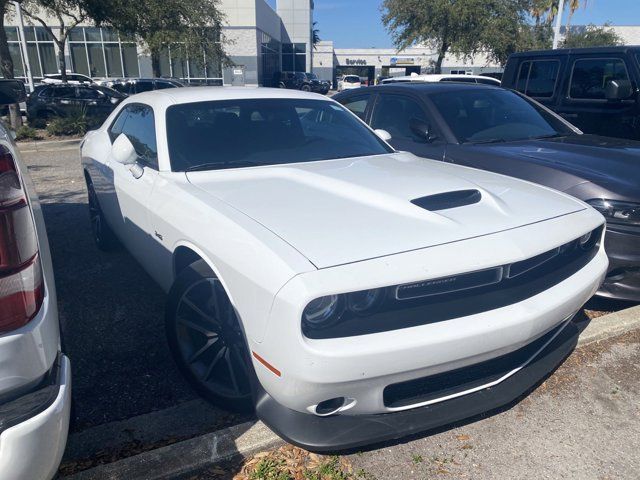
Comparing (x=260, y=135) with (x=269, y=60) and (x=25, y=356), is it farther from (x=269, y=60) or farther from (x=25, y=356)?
(x=269, y=60)

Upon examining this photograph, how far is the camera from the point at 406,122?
199 inches

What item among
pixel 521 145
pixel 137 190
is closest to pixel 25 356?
pixel 137 190

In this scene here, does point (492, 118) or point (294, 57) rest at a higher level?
point (294, 57)

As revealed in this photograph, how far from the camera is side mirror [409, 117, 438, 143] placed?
14.7 ft

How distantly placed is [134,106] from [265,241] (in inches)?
108

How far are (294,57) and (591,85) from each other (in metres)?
54.4

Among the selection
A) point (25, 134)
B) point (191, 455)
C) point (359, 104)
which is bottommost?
point (25, 134)

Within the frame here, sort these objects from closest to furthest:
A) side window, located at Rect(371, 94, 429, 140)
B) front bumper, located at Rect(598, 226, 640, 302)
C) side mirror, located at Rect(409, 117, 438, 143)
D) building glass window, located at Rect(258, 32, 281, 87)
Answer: front bumper, located at Rect(598, 226, 640, 302) → side mirror, located at Rect(409, 117, 438, 143) → side window, located at Rect(371, 94, 429, 140) → building glass window, located at Rect(258, 32, 281, 87)

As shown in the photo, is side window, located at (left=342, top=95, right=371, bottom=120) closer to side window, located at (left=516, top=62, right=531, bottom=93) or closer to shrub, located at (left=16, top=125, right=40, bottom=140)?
side window, located at (left=516, top=62, right=531, bottom=93)

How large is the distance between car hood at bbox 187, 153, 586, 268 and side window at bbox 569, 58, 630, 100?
13.4 feet

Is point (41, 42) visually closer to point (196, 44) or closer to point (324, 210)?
point (196, 44)

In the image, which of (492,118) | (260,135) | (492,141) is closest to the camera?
(260,135)

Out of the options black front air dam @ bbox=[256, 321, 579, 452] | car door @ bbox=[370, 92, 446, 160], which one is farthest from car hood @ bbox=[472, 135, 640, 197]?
black front air dam @ bbox=[256, 321, 579, 452]

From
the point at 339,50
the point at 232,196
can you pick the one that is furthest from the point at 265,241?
the point at 339,50
